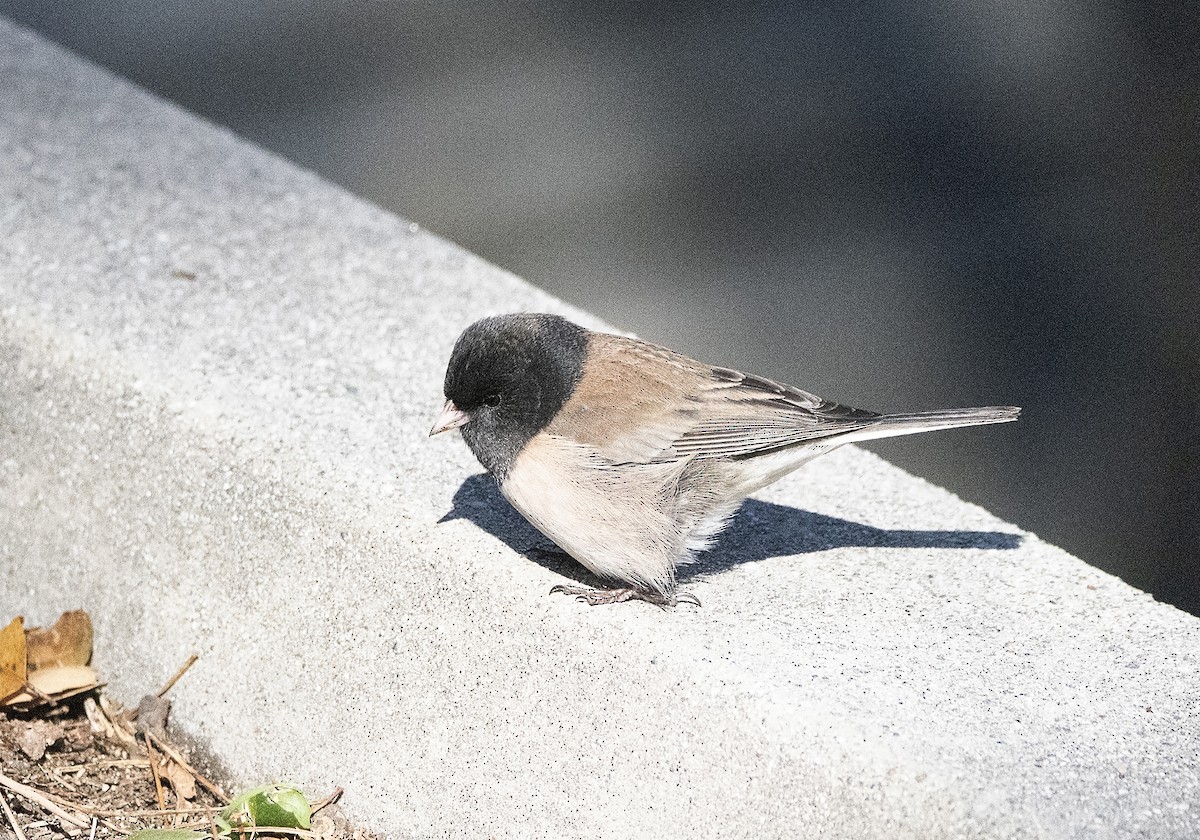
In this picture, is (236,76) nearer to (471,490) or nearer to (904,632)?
(471,490)

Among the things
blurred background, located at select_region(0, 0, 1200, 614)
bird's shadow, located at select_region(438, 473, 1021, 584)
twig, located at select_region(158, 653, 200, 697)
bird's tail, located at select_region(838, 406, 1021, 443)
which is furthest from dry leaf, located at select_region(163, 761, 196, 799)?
blurred background, located at select_region(0, 0, 1200, 614)

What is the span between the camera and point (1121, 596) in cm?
236

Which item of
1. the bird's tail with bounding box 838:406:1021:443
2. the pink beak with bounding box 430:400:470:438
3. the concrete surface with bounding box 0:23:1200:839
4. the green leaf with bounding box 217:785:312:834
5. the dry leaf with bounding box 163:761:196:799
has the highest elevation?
the pink beak with bounding box 430:400:470:438

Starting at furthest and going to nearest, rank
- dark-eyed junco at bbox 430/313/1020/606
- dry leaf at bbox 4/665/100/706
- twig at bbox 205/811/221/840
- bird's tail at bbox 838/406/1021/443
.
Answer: dry leaf at bbox 4/665/100/706, bird's tail at bbox 838/406/1021/443, dark-eyed junco at bbox 430/313/1020/606, twig at bbox 205/811/221/840

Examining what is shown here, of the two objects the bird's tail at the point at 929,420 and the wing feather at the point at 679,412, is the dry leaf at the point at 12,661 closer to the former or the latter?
the wing feather at the point at 679,412

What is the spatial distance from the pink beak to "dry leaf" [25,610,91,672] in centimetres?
92

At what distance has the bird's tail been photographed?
7.90 ft

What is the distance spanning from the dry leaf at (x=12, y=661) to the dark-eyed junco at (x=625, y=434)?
93 centimetres

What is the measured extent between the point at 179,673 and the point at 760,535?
1.21m

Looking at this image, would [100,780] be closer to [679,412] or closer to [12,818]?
[12,818]

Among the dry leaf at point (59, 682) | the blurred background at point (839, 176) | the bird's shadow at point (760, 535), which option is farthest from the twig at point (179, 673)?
the blurred background at point (839, 176)

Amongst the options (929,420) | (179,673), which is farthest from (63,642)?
(929,420)

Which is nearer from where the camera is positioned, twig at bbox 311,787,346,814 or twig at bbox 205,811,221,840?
twig at bbox 205,811,221,840

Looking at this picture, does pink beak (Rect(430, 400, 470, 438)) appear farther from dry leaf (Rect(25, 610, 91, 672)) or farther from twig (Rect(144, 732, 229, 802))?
dry leaf (Rect(25, 610, 91, 672))
